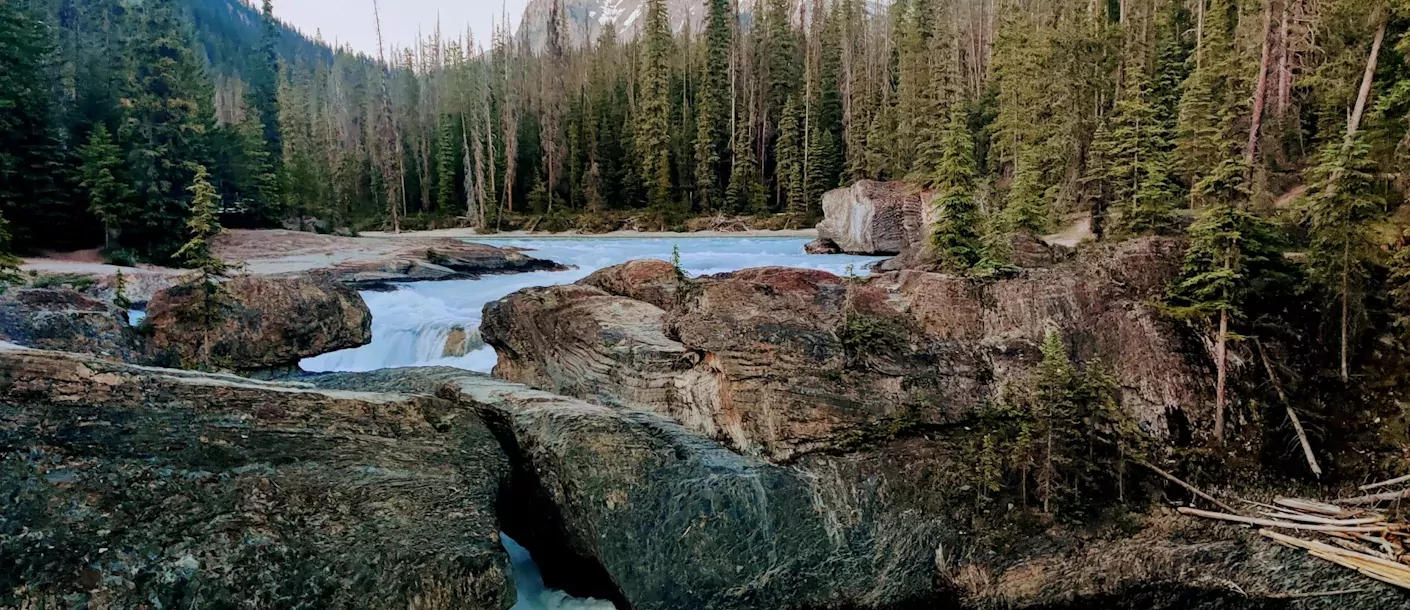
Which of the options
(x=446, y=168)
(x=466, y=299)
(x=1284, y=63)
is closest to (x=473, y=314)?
(x=466, y=299)

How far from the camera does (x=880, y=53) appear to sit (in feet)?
203

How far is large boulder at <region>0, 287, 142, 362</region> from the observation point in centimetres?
1041

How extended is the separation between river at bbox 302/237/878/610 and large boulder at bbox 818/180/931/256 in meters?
1.22

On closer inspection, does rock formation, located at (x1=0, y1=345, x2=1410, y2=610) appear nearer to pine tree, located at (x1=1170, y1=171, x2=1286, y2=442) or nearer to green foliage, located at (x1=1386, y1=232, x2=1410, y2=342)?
pine tree, located at (x1=1170, y1=171, x2=1286, y2=442)

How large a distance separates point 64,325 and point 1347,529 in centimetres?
1643

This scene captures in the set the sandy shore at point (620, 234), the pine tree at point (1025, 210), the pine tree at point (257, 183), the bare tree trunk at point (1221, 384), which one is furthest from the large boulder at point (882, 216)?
the pine tree at point (257, 183)

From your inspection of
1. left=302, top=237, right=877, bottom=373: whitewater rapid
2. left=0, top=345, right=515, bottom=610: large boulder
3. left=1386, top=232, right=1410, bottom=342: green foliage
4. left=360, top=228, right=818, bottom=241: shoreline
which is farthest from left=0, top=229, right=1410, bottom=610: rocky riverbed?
left=360, top=228, right=818, bottom=241: shoreline

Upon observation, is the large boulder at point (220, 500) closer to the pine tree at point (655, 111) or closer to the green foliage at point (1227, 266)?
the green foliage at point (1227, 266)

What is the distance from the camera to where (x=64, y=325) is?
10742mm

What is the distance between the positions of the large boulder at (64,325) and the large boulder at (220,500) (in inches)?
220

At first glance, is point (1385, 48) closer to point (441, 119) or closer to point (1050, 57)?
point (1050, 57)

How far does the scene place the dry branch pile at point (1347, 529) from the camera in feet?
20.6

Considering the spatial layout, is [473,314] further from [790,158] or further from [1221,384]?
[790,158]

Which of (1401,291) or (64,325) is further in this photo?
(64,325)
